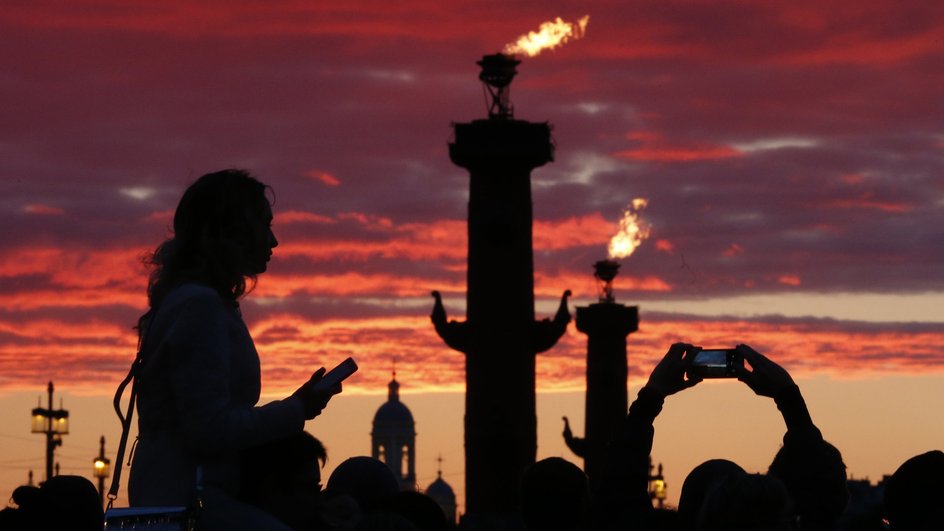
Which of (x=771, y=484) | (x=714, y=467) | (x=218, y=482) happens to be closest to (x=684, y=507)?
(x=714, y=467)

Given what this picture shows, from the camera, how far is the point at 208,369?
604 cm

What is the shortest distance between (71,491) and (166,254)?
825 millimetres

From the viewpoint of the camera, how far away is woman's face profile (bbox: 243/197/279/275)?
6.34 m

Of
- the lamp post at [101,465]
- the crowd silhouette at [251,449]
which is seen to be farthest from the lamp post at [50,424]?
the crowd silhouette at [251,449]

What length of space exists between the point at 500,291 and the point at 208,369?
40.8 meters

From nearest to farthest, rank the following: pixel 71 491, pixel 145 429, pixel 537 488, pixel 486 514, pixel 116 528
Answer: pixel 116 528
pixel 145 429
pixel 71 491
pixel 537 488
pixel 486 514

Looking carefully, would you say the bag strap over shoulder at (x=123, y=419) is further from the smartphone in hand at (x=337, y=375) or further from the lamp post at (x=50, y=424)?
the lamp post at (x=50, y=424)

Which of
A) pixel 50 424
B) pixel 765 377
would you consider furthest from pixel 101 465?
pixel 765 377

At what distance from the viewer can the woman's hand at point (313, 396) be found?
627 cm

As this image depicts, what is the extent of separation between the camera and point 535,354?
156 ft

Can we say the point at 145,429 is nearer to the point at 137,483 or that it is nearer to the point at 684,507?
the point at 137,483

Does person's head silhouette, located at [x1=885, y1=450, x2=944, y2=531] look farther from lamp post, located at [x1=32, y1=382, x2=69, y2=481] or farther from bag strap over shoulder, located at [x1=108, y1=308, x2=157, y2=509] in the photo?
lamp post, located at [x1=32, y1=382, x2=69, y2=481]

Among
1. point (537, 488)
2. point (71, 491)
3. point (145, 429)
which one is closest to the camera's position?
point (145, 429)

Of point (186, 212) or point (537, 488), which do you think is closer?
point (186, 212)
